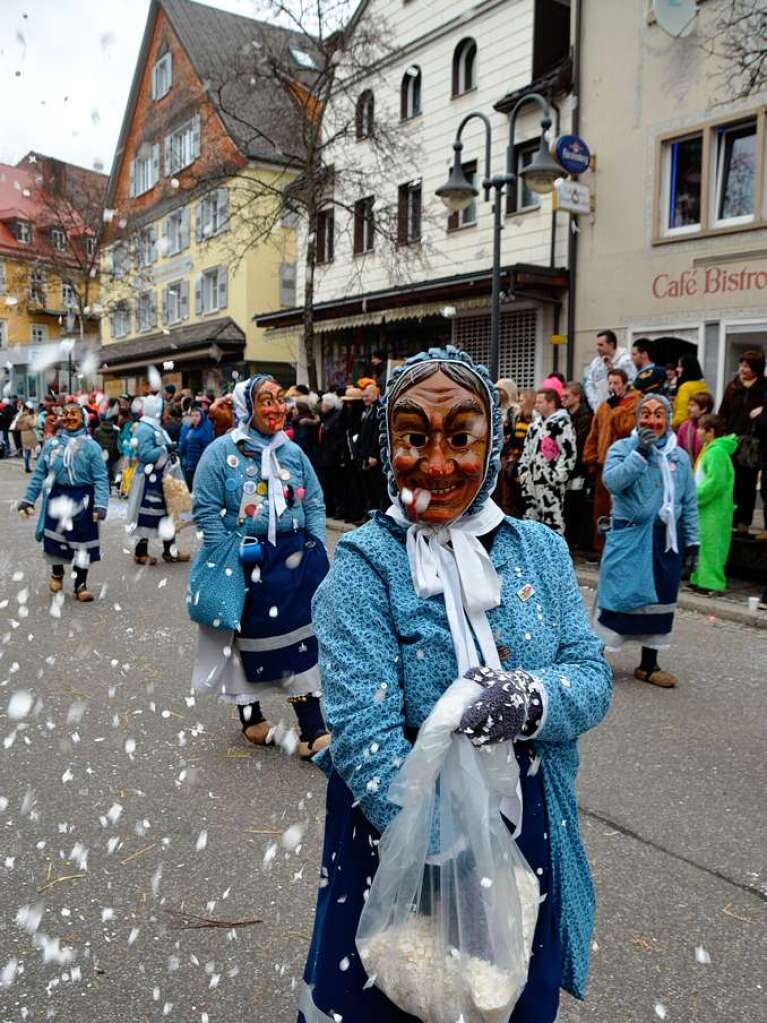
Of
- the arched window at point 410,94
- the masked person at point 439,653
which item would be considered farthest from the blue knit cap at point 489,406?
the arched window at point 410,94

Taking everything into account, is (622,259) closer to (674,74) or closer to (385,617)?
(674,74)

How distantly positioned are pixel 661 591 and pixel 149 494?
679 cm

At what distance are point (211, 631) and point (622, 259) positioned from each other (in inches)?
520

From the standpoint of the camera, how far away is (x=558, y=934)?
194cm

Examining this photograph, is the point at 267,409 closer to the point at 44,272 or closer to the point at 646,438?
the point at 646,438

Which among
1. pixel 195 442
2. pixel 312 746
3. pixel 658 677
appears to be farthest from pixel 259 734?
pixel 195 442

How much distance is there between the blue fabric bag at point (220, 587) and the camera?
4750mm

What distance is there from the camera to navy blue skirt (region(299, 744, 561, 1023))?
73.1 inches

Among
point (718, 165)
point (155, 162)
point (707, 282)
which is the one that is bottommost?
point (707, 282)

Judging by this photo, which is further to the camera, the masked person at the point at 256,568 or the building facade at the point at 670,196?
the building facade at the point at 670,196

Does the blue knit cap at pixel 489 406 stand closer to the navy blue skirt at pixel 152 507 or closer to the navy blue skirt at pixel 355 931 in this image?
the navy blue skirt at pixel 355 931

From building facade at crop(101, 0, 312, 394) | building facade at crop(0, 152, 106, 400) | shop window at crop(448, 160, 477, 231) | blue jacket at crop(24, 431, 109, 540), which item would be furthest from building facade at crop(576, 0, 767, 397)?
building facade at crop(0, 152, 106, 400)

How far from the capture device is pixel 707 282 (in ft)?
47.8

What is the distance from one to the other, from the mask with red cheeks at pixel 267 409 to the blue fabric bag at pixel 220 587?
1.98ft
